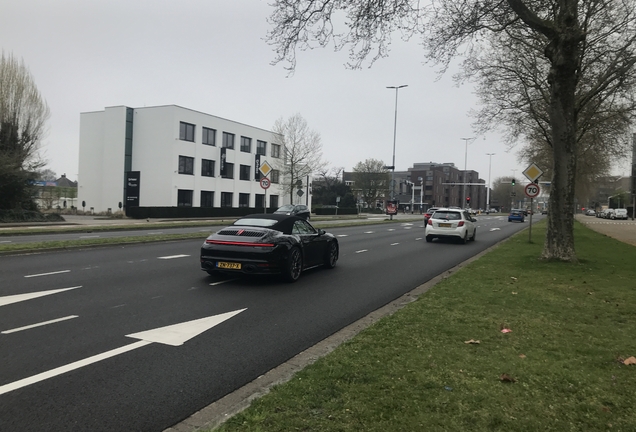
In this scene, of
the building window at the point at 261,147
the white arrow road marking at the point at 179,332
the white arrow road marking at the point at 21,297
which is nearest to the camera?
the white arrow road marking at the point at 179,332

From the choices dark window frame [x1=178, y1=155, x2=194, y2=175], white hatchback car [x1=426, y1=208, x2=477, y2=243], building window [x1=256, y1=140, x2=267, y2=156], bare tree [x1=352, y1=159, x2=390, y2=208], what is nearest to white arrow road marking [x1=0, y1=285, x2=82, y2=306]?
white hatchback car [x1=426, y1=208, x2=477, y2=243]

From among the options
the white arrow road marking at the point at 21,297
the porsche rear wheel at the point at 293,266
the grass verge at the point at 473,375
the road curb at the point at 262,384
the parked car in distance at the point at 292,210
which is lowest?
the white arrow road marking at the point at 21,297

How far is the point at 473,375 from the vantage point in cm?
421

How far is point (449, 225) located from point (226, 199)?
3654 cm

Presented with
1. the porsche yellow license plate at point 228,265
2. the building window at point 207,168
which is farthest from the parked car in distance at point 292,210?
the porsche yellow license plate at point 228,265

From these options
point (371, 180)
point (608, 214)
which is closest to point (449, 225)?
point (371, 180)

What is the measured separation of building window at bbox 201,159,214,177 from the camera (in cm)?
5007

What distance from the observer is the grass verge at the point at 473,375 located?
3330 mm

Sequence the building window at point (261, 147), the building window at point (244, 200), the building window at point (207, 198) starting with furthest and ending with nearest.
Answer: the building window at point (261, 147)
the building window at point (244, 200)
the building window at point (207, 198)

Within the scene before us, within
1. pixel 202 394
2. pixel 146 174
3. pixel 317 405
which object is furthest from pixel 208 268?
pixel 146 174

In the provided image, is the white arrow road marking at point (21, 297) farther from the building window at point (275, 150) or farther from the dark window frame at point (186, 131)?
the building window at point (275, 150)

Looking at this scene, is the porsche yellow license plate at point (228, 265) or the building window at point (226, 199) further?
the building window at point (226, 199)

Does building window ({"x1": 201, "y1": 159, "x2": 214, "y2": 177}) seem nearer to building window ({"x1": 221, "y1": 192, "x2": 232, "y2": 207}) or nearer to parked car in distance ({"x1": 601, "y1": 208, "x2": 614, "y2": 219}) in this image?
building window ({"x1": 221, "y1": 192, "x2": 232, "y2": 207})

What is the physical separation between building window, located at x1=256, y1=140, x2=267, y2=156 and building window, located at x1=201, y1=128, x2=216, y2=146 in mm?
7822
